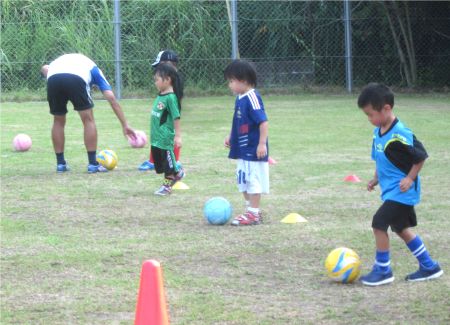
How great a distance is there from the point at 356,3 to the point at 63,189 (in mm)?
15961

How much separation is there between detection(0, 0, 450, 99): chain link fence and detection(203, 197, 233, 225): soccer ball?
13.4 m

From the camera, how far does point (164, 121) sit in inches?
253

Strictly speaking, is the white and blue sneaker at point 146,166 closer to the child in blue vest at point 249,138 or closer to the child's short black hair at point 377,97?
the child in blue vest at point 249,138

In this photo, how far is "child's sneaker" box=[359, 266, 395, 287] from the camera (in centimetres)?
352

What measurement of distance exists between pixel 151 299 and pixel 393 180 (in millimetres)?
1698

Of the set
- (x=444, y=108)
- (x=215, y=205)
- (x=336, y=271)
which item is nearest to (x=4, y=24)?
(x=444, y=108)

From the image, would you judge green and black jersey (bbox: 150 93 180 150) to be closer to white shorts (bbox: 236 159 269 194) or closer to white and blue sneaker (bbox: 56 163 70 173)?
white shorts (bbox: 236 159 269 194)

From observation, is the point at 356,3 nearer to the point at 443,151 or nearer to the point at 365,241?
the point at 443,151

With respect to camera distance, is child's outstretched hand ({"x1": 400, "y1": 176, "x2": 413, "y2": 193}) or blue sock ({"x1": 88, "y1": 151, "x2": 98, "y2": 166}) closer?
child's outstretched hand ({"x1": 400, "y1": 176, "x2": 413, "y2": 193})

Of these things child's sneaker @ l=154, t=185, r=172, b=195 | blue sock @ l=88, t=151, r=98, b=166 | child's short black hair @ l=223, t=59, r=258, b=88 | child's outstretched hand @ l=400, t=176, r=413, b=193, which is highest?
child's short black hair @ l=223, t=59, r=258, b=88

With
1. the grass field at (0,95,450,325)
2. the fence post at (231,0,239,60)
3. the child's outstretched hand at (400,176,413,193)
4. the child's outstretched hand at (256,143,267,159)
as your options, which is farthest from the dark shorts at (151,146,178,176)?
the fence post at (231,0,239,60)

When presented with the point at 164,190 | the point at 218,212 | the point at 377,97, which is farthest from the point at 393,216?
the point at 164,190

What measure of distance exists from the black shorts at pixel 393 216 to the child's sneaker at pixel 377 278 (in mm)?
260

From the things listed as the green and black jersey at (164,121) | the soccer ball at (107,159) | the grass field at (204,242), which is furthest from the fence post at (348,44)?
the green and black jersey at (164,121)
